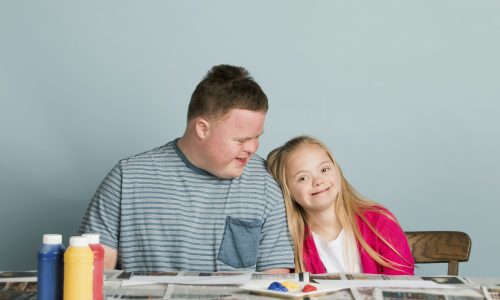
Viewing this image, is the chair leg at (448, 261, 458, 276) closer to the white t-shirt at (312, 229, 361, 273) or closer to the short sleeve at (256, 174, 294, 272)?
the white t-shirt at (312, 229, 361, 273)

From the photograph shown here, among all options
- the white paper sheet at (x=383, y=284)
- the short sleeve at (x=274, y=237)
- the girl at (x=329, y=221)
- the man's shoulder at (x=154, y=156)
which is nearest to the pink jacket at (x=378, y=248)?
the girl at (x=329, y=221)

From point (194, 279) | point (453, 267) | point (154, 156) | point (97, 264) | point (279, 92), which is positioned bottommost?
point (453, 267)

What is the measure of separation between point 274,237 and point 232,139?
0.33 metres

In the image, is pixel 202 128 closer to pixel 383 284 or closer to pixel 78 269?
pixel 383 284

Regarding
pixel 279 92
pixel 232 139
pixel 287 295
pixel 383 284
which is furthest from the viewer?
pixel 279 92

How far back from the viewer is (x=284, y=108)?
3016mm

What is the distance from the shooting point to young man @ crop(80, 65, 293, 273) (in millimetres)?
2324

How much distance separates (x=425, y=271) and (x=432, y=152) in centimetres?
45

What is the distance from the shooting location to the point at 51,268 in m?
1.43

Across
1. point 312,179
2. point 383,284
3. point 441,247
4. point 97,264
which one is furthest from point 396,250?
point 97,264

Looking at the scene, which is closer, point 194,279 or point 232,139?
point 194,279

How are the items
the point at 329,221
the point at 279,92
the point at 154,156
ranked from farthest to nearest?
1. the point at 279,92
2. the point at 329,221
3. the point at 154,156

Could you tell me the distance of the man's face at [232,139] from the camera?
7.57 ft

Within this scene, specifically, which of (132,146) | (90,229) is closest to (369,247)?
(90,229)
